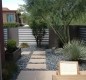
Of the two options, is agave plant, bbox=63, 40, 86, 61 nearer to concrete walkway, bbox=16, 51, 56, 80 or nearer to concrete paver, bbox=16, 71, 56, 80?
concrete walkway, bbox=16, 51, 56, 80

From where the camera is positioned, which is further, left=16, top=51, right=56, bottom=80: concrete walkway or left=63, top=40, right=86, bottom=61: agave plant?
left=63, top=40, right=86, bottom=61: agave plant

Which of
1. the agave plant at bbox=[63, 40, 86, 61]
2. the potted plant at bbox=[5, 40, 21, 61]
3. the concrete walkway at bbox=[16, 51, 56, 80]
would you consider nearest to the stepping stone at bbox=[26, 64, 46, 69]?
the concrete walkway at bbox=[16, 51, 56, 80]

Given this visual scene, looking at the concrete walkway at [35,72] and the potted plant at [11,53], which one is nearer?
the concrete walkway at [35,72]

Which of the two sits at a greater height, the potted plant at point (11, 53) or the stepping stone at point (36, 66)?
the potted plant at point (11, 53)

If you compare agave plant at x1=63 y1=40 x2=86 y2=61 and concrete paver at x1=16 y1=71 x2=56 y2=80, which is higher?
agave plant at x1=63 y1=40 x2=86 y2=61

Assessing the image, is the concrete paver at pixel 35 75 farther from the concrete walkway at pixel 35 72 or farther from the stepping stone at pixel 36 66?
the stepping stone at pixel 36 66

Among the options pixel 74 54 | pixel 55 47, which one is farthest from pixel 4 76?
pixel 55 47

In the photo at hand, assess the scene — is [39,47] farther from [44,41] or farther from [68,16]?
[68,16]

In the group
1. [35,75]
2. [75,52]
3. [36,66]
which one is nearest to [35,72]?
[35,75]

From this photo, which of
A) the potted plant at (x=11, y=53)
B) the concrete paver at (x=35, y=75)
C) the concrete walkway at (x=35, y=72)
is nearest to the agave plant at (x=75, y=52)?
the concrete walkway at (x=35, y=72)

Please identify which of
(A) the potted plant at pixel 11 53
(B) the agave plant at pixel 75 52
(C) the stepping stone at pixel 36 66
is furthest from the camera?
(A) the potted plant at pixel 11 53

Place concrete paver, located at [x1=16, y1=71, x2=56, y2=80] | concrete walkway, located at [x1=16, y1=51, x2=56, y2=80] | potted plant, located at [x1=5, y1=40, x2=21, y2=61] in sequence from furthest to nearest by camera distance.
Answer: potted plant, located at [x1=5, y1=40, x2=21, y2=61] → concrete walkway, located at [x1=16, y1=51, x2=56, y2=80] → concrete paver, located at [x1=16, y1=71, x2=56, y2=80]

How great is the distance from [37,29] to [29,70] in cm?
717

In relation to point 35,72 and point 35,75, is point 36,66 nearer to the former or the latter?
point 35,72
